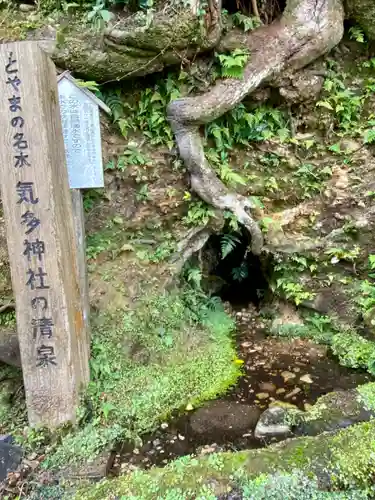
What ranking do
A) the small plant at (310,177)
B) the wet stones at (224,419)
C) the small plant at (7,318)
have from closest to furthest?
the wet stones at (224,419) < the small plant at (7,318) < the small plant at (310,177)

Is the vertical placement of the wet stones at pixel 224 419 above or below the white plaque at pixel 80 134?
below

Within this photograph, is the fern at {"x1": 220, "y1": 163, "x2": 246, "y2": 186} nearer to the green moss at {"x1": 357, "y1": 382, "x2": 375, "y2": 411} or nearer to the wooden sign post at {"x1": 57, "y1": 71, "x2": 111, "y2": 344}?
the wooden sign post at {"x1": 57, "y1": 71, "x2": 111, "y2": 344}

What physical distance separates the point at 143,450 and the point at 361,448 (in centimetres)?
217

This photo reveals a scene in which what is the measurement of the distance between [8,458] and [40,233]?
2237 mm

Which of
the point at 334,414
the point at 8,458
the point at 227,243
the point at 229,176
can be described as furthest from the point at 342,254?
the point at 8,458

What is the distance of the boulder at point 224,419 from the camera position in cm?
420

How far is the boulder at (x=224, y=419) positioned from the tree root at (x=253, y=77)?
2602 mm

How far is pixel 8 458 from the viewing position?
3670mm

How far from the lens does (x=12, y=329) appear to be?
15.2ft

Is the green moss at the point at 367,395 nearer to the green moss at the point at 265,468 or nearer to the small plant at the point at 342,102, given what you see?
the green moss at the point at 265,468

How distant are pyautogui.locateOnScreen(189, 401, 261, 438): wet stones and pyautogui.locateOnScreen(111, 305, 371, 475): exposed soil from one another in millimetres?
12

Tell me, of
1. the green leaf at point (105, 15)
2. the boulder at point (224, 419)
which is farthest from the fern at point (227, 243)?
the green leaf at point (105, 15)

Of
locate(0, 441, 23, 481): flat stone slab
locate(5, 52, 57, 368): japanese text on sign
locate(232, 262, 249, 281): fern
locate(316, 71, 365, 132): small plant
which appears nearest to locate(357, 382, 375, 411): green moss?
locate(5, 52, 57, 368): japanese text on sign

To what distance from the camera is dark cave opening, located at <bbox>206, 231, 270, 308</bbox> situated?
7.43 m
